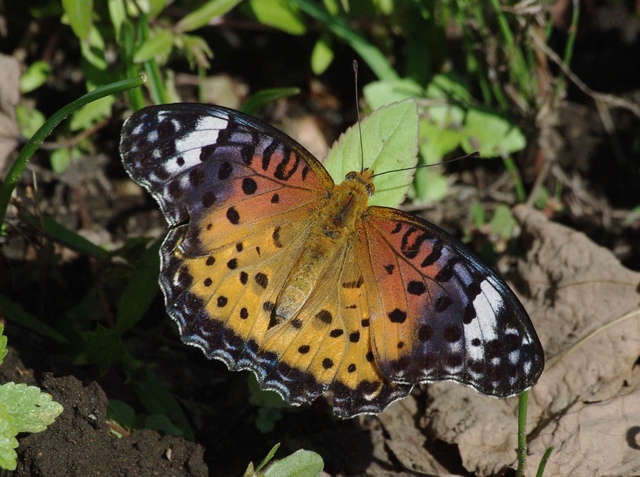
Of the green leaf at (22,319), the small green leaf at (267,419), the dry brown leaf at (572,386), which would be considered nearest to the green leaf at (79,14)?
the green leaf at (22,319)

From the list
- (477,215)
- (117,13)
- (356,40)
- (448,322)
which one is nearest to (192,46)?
(117,13)

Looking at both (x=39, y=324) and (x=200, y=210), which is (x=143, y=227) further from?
(x=200, y=210)

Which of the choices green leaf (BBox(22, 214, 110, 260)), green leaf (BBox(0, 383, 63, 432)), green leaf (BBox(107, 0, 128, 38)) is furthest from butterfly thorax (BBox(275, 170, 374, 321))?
green leaf (BBox(107, 0, 128, 38))

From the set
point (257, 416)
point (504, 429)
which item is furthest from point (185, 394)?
point (504, 429)

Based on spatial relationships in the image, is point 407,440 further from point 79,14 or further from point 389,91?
point 79,14

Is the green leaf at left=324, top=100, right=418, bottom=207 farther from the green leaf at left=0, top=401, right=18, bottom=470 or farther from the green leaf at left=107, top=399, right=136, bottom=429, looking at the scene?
the green leaf at left=0, top=401, right=18, bottom=470

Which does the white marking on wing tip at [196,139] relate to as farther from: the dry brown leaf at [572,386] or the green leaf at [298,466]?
the dry brown leaf at [572,386]
